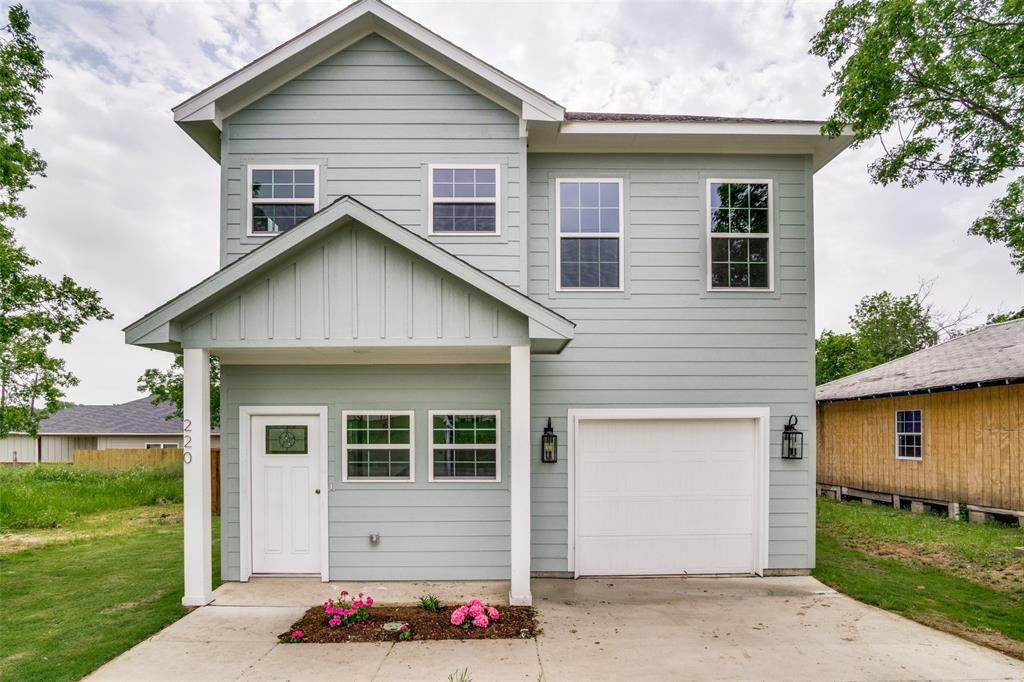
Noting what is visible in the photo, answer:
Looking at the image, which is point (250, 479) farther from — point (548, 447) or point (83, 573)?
point (548, 447)

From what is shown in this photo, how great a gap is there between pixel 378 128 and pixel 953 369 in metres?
13.1

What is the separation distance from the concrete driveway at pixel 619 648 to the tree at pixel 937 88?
464 cm

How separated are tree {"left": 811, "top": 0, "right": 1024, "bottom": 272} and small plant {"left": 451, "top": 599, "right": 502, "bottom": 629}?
Answer: 6.56m

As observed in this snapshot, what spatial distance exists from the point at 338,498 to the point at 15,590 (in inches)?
165

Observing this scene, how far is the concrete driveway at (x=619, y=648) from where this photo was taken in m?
4.46

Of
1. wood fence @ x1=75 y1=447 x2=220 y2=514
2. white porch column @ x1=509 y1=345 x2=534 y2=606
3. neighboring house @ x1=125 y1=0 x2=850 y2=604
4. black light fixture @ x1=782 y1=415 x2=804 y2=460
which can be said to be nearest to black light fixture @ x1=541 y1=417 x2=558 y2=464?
neighboring house @ x1=125 y1=0 x2=850 y2=604

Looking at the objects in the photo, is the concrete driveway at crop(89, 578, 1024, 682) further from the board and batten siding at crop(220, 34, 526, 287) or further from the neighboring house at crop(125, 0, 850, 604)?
the board and batten siding at crop(220, 34, 526, 287)

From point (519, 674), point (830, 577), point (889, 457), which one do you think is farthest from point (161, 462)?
point (889, 457)

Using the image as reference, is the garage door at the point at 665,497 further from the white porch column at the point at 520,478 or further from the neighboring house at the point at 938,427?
the neighboring house at the point at 938,427

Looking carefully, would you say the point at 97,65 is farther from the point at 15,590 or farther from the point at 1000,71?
the point at 1000,71

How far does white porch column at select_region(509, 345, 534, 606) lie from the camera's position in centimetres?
581

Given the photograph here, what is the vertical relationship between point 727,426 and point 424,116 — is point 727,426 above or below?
below

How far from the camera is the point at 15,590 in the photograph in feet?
22.6

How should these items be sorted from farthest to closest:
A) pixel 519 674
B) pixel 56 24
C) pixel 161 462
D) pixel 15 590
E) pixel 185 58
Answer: pixel 161 462 → pixel 185 58 → pixel 56 24 → pixel 15 590 → pixel 519 674
